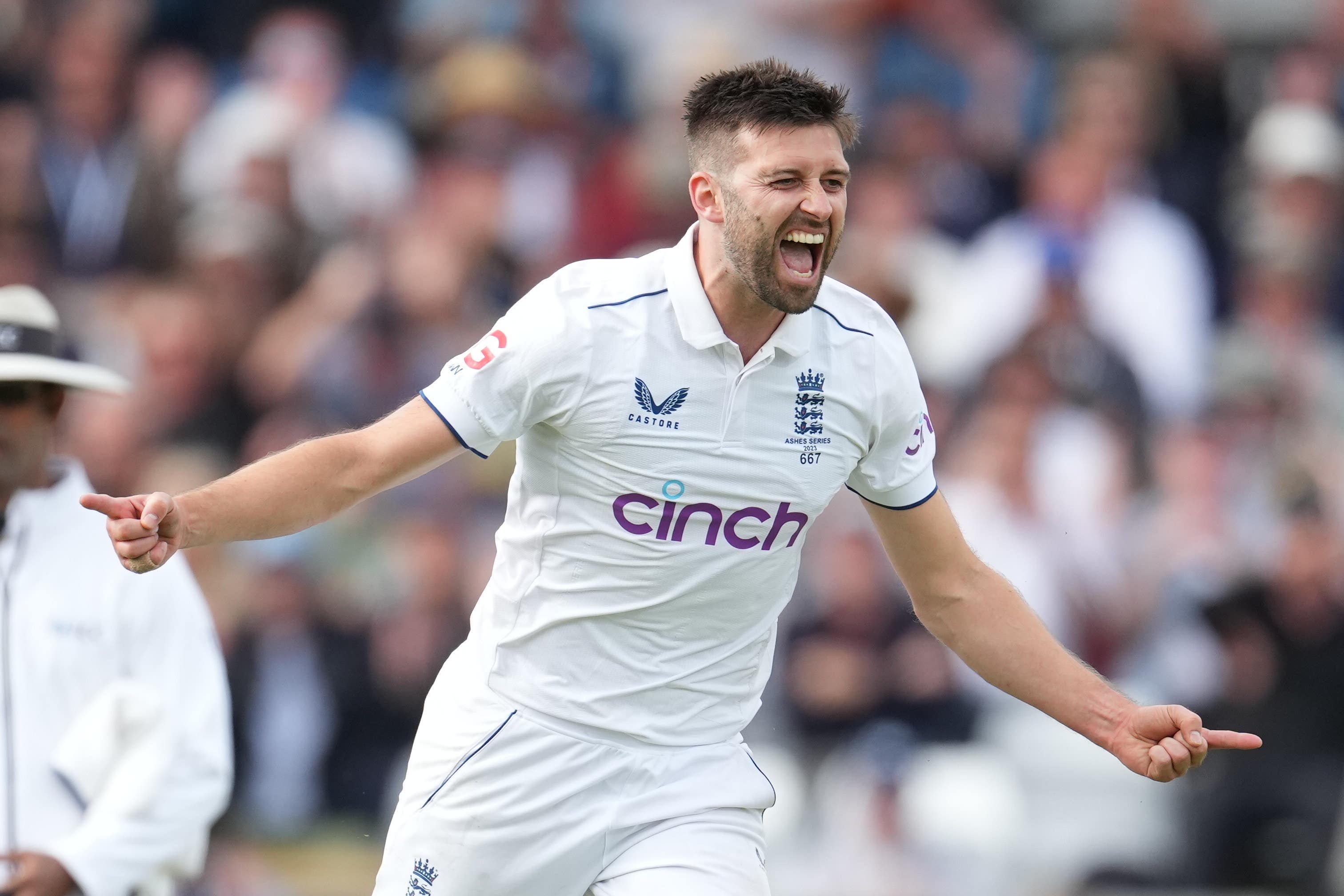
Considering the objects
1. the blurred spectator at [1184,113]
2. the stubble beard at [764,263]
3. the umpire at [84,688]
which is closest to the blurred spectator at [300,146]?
the blurred spectator at [1184,113]

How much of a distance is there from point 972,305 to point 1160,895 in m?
3.37

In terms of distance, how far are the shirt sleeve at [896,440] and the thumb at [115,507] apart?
184 cm

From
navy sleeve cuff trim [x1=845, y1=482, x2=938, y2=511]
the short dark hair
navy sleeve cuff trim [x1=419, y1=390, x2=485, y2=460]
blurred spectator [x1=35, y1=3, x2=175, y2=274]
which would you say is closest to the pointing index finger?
navy sleeve cuff trim [x1=845, y1=482, x2=938, y2=511]

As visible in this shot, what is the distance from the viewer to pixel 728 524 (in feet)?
15.1

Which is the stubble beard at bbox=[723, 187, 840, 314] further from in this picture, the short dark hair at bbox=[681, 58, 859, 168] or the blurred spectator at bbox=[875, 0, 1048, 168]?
the blurred spectator at bbox=[875, 0, 1048, 168]

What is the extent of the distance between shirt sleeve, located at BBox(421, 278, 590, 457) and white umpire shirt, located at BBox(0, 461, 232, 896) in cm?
167

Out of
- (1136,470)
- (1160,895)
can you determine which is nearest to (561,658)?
(1160,895)

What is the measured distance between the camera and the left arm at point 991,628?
187 inches

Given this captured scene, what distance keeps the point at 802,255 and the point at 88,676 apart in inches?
102

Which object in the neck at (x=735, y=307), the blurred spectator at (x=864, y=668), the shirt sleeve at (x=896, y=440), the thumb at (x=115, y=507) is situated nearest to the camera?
the thumb at (x=115, y=507)

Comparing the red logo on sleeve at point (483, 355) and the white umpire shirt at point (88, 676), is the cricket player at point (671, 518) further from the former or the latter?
the white umpire shirt at point (88, 676)

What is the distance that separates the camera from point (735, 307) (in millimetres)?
4629

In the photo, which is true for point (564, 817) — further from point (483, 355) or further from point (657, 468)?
point (483, 355)

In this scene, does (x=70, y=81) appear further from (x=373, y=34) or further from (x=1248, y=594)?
(x=1248, y=594)
